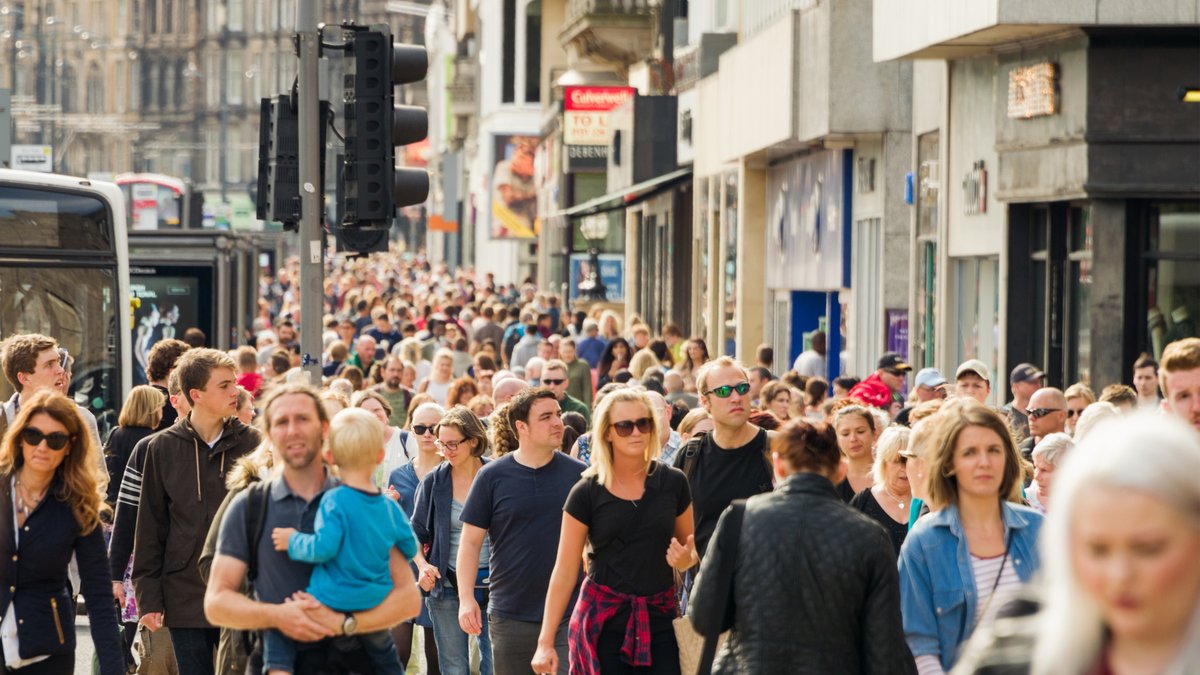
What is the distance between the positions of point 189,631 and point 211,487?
53cm

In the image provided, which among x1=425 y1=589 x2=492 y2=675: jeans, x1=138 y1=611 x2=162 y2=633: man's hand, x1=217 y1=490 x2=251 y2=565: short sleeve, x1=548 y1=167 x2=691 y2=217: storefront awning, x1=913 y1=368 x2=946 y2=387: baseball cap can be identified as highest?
x1=548 y1=167 x2=691 y2=217: storefront awning

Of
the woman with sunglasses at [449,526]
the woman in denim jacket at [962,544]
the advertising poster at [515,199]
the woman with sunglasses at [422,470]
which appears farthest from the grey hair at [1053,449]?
the advertising poster at [515,199]

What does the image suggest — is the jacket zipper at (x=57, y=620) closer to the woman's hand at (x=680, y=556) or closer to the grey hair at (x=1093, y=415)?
the woman's hand at (x=680, y=556)

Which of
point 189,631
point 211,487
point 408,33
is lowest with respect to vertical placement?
point 189,631

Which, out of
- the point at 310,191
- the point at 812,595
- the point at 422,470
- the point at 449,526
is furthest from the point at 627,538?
the point at 310,191

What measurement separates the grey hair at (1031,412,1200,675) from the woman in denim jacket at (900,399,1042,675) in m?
3.22

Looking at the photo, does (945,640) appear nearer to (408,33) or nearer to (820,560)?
(820,560)

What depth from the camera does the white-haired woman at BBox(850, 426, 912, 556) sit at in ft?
26.4

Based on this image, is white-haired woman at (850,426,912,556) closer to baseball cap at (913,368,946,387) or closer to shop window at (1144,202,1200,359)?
baseball cap at (913,368,946,387)

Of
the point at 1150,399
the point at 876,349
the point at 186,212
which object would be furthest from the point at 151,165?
the point at 1150,399

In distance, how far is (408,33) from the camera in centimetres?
17362

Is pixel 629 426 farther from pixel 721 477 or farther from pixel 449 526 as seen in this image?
pixel 449 526

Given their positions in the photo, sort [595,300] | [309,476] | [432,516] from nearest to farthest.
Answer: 1. [309,476]
2. [432,516]
3. [595,300]

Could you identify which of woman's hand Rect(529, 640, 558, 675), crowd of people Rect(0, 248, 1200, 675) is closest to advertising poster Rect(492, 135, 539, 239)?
crowd of people Rect(0, 248, 1200, 675)
